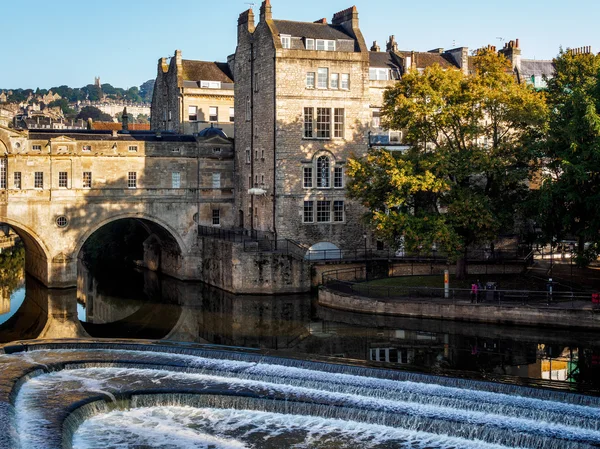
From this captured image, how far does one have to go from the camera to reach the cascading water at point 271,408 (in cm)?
2609

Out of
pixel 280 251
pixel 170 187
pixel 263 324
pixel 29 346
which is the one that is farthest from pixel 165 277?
pixel 29 346

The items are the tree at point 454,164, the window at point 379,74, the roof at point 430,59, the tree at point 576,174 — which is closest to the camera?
the tree at point 576,174

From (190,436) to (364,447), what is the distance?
527 centimetres

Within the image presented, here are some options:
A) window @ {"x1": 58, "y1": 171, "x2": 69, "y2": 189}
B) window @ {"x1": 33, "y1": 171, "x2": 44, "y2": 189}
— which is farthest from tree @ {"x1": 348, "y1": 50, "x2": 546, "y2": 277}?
window @ {"x1": 33, "y1": 171, "x2": 44, "y2": 189}

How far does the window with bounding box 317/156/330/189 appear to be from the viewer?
54281mm

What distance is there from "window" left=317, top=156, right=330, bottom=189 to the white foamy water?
2686 centimetres

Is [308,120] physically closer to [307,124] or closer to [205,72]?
[307,124]

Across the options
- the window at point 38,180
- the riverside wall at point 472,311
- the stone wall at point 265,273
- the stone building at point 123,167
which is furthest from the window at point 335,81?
the window at point 38,180

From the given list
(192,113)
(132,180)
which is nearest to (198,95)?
(192,113)

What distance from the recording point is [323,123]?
54.2m

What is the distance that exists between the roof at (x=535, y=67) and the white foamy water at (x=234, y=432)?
52.9m

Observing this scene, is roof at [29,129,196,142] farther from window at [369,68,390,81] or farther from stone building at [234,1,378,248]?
window at [369,68,390,81]

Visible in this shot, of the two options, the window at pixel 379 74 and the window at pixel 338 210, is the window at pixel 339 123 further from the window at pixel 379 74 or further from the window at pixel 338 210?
the window at pixel 379 74

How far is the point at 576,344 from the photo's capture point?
37281 mm
